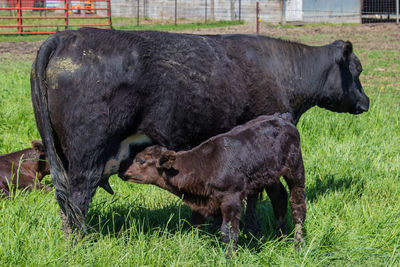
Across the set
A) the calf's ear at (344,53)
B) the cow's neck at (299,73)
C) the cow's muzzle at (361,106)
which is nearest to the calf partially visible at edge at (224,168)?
the cow's neck at (299,73)

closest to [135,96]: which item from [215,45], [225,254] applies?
[215,45]

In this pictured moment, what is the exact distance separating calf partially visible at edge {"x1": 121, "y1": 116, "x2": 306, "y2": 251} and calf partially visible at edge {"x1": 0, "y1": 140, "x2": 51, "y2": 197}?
1892mm

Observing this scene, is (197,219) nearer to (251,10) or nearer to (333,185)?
(333,185)

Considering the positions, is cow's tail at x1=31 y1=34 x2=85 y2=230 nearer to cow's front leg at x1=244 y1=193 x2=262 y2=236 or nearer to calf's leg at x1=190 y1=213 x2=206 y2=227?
calf's leg at x1=190 y1=213 x2=206 y2=227

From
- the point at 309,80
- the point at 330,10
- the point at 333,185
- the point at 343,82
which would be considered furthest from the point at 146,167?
the point at 330,10

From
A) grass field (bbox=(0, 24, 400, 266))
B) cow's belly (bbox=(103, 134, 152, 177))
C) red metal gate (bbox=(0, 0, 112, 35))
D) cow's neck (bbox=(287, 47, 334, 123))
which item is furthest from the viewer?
red metal gate (bbox=(0, 0, 112, 35))

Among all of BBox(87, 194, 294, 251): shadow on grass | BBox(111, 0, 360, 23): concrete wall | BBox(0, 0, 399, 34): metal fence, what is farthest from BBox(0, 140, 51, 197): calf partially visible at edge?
BBox(111, 0, 360, 23): concrete wall

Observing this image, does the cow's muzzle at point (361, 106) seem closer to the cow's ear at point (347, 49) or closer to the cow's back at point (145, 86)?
the cow's ear at point (347, 49)

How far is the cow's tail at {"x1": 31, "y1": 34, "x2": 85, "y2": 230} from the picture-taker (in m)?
4.14

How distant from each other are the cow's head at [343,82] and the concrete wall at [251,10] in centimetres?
2165

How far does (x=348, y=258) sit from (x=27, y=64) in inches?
448

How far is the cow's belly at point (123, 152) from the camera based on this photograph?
4346 millimetres

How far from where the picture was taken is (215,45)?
4887 millimetres

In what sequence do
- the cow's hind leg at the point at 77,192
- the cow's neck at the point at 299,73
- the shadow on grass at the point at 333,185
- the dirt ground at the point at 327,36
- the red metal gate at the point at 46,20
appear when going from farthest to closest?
1. the red metal gate at the point at 46,20
2. the dirt ground at the point at 327,36
3. the shadow on grass at the point at 333,185
4. the cow's neck at the point at 299,73
5. the cow's hind leg at the point at 77,192
